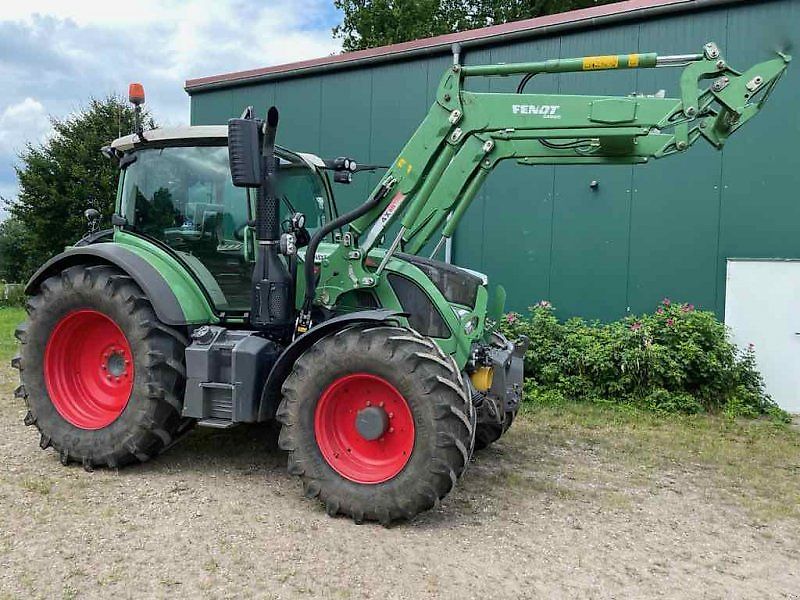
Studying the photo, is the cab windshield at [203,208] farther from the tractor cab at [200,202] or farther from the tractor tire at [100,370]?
the tractor tire at [100,370]

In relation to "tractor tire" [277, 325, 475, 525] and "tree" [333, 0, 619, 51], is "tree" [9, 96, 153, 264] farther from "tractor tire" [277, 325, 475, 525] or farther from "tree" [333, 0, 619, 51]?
"tractor tire" [277, 325, 475, 525]

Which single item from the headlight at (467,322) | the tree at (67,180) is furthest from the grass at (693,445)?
the tree at (67,180)

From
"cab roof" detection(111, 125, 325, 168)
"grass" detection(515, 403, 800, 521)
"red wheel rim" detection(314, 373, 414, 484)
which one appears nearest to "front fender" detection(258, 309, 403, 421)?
"red wheel rim" detection(314, 373, 414, 484)

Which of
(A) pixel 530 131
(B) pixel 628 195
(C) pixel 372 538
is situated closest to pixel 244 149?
(A) pixel 530 131

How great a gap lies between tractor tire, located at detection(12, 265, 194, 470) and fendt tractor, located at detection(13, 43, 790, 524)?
0.01 meters

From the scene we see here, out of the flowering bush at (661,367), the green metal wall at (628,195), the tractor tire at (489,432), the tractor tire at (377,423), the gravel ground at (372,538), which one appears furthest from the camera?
the green metal wall at (628,195)

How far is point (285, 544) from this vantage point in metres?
3.75

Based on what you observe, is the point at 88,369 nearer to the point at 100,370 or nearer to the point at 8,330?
the point at 100,370

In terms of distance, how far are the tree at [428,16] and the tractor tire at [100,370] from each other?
1901 cm

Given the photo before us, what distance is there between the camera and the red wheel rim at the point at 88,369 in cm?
504

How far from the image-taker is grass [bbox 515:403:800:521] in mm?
5039

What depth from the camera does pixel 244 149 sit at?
430 cm

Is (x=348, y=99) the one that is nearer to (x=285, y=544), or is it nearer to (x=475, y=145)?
(x=475, y=145)

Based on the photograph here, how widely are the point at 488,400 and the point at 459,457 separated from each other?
0.96m
